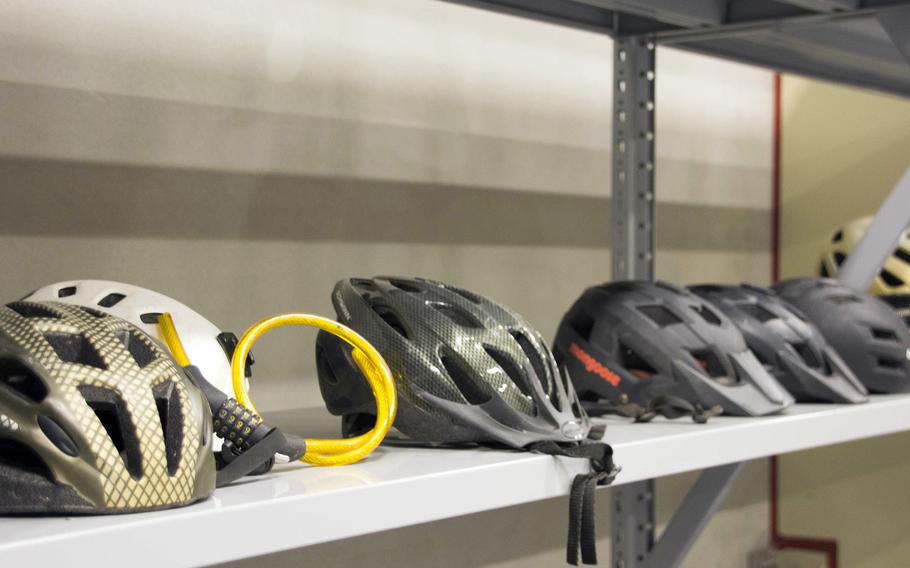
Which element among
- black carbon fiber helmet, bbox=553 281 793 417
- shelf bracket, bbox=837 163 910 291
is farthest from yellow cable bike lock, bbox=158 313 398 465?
shelf bracket, bbox=837 163 910 291

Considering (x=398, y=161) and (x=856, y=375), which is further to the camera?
(x=398, y=161)

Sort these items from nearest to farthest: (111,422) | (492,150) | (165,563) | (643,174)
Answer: (165,563), (111,422), (643,174), (492,150)

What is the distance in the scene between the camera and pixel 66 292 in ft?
4.19

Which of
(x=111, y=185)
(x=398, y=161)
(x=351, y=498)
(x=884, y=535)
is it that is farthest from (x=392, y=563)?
(x=884, y=535)

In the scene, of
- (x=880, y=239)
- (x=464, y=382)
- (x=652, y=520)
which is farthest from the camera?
(x=652, y=520)

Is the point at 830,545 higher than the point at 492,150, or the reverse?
the point at 492,150

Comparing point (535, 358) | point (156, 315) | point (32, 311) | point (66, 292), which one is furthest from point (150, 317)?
point (535, 358)

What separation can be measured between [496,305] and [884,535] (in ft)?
7.14

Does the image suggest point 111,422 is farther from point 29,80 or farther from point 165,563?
point 29,80

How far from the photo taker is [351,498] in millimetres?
1023

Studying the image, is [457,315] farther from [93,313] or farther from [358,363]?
[93,313]

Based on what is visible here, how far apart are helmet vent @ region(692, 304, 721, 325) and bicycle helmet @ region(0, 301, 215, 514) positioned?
0.88m

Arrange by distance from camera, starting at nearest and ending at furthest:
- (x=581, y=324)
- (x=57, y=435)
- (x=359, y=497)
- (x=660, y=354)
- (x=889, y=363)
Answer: (x=57, y=435) → (x=359, y=497) → (x=660, y=354) → (x=581, y=324) → (x=889, y=363)

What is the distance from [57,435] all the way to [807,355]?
1190 millimetres
